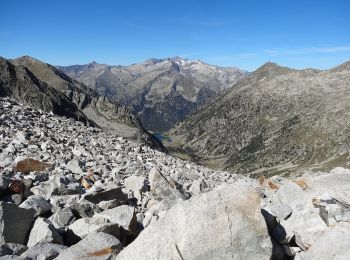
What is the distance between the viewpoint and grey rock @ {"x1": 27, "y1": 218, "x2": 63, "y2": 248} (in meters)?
12.3

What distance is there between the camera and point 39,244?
1175 centimetres

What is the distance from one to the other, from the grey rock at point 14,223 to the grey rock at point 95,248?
232 cm

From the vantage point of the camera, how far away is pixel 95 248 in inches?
455

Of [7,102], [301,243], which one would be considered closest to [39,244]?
[301,243]

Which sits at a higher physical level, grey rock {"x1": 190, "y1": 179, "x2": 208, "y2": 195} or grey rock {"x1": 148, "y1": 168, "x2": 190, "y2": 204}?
grey rock {"x1": 148, "y1": 168, "x2": 190, "y2": 204}

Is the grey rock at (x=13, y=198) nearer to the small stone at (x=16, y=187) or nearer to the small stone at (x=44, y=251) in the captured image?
the small stone at (x=16, y=187)

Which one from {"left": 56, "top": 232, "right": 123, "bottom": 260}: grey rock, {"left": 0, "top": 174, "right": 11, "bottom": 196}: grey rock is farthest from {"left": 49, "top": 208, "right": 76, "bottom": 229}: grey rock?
{"left": 0, "top": 174, "right": 11, "bottom": 196}: grey rock

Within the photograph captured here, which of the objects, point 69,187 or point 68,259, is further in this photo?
point 69,187

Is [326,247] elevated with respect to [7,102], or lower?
lower

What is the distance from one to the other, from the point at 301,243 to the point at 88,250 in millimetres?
6606

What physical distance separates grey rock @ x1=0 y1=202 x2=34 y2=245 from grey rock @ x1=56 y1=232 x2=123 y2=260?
2319mm

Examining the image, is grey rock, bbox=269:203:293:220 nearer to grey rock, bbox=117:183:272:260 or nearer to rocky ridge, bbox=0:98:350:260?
rocky ridge, bbox=0:98:350:260

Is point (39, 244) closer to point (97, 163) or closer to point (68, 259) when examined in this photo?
point (68, 259)

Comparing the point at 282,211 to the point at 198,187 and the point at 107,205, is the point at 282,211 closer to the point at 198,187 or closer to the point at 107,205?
the point at 107,205
